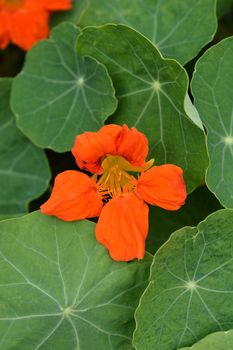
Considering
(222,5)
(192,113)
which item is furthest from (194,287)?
(222,5)

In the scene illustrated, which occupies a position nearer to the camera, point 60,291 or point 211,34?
point 60,291

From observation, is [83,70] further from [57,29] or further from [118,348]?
[118,348]

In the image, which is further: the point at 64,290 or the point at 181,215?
the point at 181,215

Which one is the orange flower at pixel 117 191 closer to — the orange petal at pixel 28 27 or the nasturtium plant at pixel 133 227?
the nasturtium plant at pixel 133 227

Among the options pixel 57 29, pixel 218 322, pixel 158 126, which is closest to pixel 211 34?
pixel 158 126

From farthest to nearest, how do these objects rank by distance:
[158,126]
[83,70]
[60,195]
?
1. [83,70]
2. [158,126]
3. [60,195]

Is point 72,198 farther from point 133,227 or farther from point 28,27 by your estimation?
point 28,27

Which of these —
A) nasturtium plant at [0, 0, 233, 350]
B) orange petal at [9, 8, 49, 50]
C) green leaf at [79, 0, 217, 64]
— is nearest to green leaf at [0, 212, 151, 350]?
nasturtium plant at [0, 0, 233, 350]
